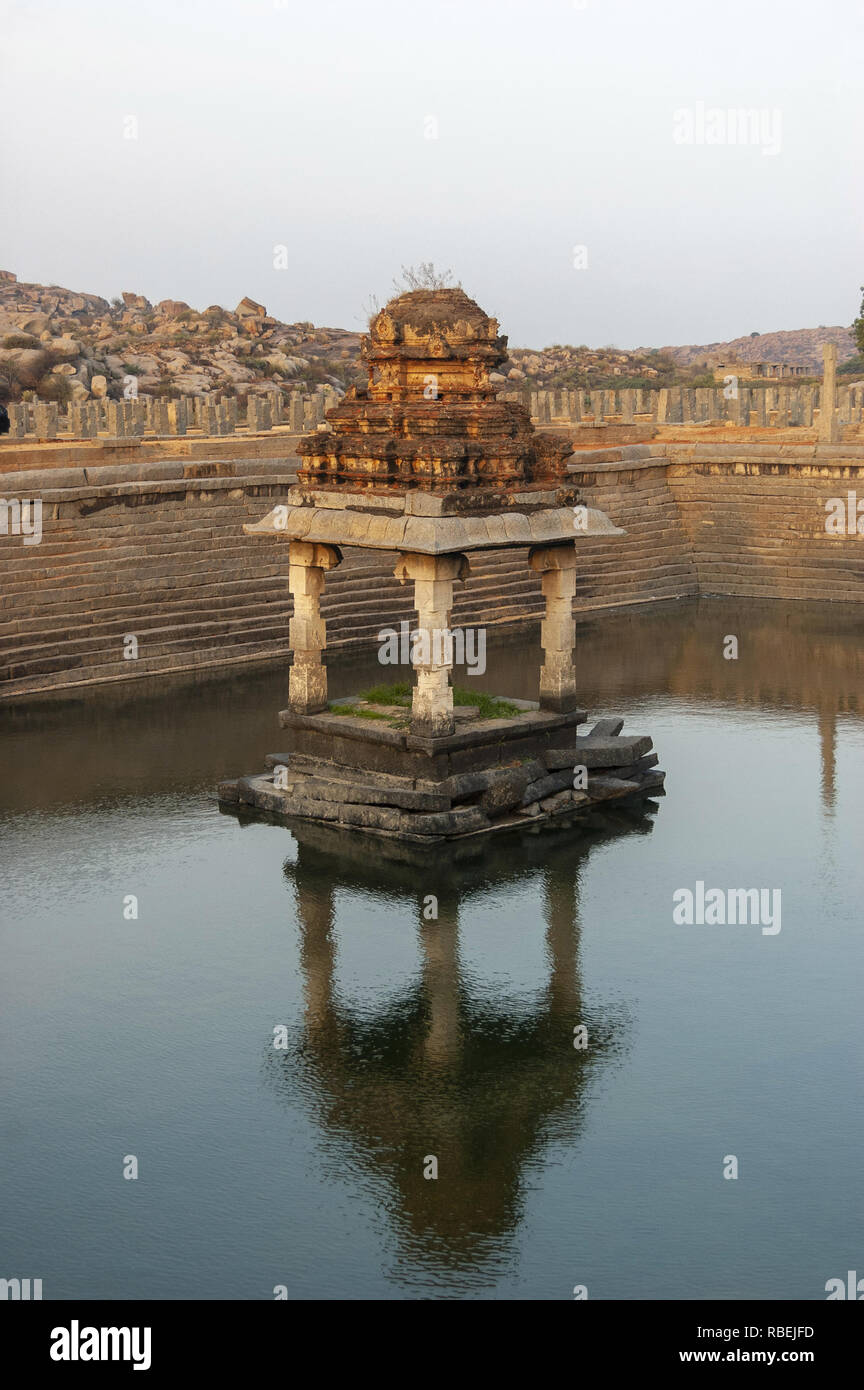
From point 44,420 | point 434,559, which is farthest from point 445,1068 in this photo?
point 44,420

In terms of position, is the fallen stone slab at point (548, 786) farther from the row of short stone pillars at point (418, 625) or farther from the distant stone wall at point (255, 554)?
the distant stone wall at point (255, 554)

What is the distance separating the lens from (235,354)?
63781mm

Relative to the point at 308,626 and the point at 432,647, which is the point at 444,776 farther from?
the point at 308,626

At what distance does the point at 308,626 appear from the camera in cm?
1691

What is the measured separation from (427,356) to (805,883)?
5899mm

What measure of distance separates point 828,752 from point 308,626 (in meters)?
5.67

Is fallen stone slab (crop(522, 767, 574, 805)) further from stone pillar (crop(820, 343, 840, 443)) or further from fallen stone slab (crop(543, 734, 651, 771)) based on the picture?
stone pillar (crop(820, 343, 840, 443))

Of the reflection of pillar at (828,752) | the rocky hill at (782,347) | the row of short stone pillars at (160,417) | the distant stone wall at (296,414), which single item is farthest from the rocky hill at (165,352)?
the rocky hill at (782,347)

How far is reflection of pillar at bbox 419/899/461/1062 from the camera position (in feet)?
36.9

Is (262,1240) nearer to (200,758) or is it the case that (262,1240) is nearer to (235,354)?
(200,758)

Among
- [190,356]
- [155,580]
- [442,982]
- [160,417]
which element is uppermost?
[190,356]

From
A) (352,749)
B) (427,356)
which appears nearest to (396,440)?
(427,356)

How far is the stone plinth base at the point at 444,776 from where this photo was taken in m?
15.5

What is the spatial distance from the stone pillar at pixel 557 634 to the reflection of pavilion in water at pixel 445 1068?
9.40 ft
